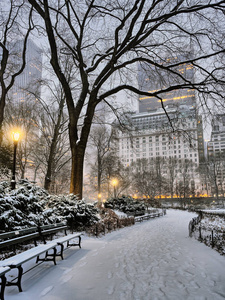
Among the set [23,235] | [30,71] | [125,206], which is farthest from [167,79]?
[125,206]

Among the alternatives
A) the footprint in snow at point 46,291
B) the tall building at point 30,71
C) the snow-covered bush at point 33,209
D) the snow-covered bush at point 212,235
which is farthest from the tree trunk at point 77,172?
the footprint in snow at point 46,291

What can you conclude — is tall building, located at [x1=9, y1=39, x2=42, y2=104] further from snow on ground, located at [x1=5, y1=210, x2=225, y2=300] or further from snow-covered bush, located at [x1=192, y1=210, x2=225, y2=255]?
snow-covered bush, located at [x1=192, y1=210, x2=225, y2=255]

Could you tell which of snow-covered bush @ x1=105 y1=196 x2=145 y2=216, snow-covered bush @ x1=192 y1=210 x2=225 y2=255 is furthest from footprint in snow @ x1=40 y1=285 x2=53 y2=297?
snow-covered bush @ x1=105 y1=196 x2=145 y2=216

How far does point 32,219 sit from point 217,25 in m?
11.8

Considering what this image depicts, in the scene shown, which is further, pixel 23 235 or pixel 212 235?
pixel 212 235

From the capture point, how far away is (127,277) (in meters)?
4.71

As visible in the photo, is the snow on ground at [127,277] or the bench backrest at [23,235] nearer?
the snow on ground at [127,277]

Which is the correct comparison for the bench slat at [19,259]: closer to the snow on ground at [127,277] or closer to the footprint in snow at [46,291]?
the snow on ground at [127,277]

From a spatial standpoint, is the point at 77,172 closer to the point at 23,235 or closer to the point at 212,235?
the point at 23,235

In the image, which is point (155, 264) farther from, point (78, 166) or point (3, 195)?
point (78, 166)

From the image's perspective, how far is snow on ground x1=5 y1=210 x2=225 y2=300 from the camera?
3795mm

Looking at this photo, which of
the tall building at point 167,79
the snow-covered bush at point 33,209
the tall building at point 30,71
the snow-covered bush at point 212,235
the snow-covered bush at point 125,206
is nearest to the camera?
the snow-covered bush at point 33,209

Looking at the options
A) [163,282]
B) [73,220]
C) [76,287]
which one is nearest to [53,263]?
[76,287]

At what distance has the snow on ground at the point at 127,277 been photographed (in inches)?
149
